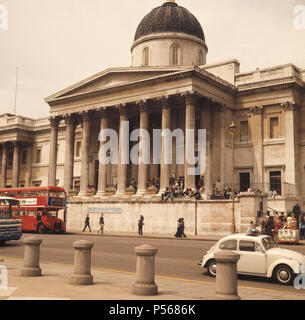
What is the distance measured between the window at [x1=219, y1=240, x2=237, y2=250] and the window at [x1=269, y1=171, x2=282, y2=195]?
28.9m

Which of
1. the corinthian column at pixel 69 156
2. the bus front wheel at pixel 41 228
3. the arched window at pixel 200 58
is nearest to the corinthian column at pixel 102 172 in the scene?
the corinthian column at pixel 69 156

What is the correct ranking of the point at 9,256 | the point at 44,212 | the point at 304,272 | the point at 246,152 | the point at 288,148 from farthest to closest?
the point at 246,152
the point at 288,148
the point at 44,212
the point at 9,256
the point at 304,272

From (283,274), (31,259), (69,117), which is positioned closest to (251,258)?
(283,274)

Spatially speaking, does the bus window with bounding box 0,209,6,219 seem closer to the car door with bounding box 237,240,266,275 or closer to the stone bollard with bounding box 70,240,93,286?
the stone bollard with bounding box 70,240,93,286

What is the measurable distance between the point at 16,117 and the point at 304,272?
60419mm

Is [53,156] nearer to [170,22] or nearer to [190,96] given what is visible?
[190,96]

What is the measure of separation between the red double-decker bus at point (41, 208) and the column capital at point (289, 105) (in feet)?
74.0

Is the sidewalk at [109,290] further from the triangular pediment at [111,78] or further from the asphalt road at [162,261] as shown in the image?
the triangular pediment at [111,78]

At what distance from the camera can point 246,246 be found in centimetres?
1341

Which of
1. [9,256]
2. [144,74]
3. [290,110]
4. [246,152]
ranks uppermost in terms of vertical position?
[144,74]

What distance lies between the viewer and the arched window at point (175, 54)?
4894cm
